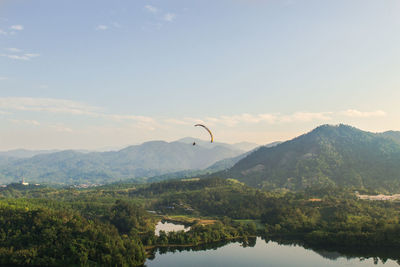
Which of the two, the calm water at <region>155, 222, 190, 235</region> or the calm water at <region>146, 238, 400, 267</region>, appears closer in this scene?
the calm water at <region>146, 238, 400, 267</region>

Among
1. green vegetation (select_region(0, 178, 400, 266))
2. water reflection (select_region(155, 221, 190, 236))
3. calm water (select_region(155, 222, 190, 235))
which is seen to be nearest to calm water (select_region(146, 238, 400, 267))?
green vegetation (select_region(0, 178, 400, 266))

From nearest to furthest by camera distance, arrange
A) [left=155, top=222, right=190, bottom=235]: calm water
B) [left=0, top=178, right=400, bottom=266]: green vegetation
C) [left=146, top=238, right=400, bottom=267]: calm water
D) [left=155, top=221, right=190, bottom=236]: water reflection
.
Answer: [left=0, top=178, right=400, bottom=266]: green vegetation → [left=146, top=238, right=400, bottom=267]: calm water → [left=155, top=221, right=190, bottom=236]: water reflection → [left=155, top=222, right=190, bottom=235]: calm water

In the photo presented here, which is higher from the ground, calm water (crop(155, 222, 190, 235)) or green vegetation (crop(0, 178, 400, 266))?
green vegetation (crop(0, 178, 400, 266))

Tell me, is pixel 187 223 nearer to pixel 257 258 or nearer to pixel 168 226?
pixel 168 226

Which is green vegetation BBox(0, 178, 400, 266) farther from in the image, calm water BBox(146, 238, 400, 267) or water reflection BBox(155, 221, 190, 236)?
calm water BBox(146, 238, 400, 267)

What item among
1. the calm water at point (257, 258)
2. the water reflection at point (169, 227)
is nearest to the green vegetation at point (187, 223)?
the water reflection at point (169, 227)

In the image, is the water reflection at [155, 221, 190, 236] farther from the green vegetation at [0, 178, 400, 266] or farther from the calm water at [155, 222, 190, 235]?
the green vegetation at [0, 178, 400, 266]

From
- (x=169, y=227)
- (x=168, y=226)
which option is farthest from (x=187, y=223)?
Result: (x=169, y=227)

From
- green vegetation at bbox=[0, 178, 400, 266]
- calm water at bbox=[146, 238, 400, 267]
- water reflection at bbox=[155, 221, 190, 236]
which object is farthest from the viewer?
water reflection at bbox=[155, 221, 190, 236]

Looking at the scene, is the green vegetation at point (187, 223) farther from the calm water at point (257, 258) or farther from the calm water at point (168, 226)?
the calm water at point (257, 258)

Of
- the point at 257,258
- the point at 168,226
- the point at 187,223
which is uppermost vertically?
the point at 187,223
